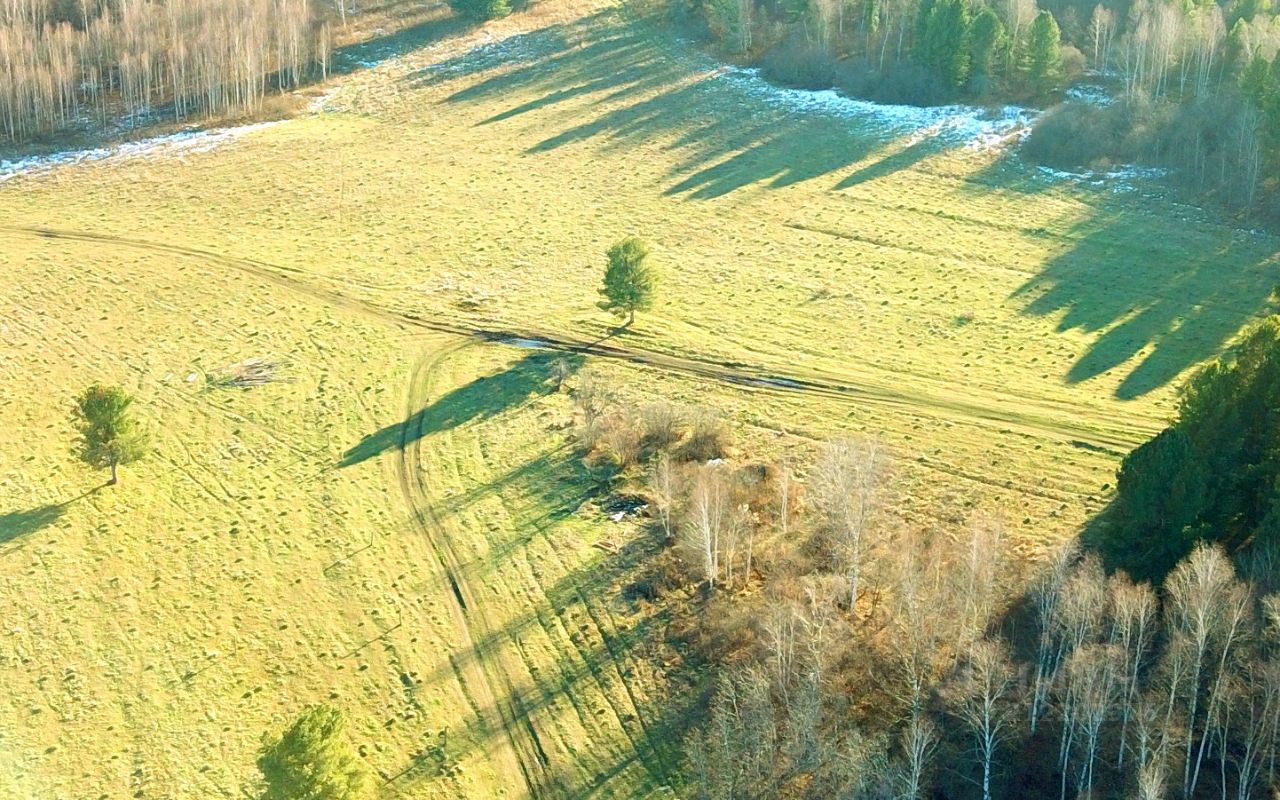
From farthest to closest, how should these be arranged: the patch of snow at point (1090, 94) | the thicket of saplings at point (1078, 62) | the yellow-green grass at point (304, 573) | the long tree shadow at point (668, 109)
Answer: the patch of snow at point (1090, 94) → the long tree shadow at point (668, 109) → the thicket of saplings at point (1078, 62) → the yellow-green grass at point (304, 573)

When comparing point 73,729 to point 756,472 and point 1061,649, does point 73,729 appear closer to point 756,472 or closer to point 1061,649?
point 756,472

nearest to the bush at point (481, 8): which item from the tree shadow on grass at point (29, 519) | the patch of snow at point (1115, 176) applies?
the patch of snow at point (1115, 176)

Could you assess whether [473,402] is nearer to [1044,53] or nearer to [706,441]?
[706,441]

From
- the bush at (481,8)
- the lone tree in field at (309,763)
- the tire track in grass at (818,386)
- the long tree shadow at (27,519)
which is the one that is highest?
the bush at (481,8)

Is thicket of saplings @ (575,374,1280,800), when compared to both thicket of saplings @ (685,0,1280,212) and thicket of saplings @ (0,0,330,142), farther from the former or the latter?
thicket of saplings @ (0,0,330,142)

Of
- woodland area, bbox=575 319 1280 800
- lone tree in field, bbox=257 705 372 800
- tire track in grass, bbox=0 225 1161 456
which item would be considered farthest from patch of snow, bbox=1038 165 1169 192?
lone tree in field, bbox=257 705 372 800

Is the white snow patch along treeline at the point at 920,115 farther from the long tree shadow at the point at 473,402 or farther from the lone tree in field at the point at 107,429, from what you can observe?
the lone tree in field at the point at 107,429

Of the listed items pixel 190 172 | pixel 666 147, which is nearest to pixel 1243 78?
pixel 666 147

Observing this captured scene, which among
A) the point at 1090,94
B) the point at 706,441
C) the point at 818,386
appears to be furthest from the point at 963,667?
the point at 1090,94
